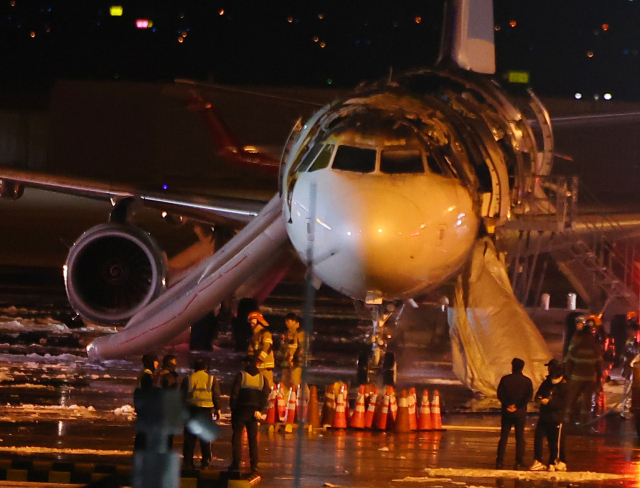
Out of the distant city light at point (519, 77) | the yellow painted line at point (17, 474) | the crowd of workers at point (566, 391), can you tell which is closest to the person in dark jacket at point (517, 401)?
the crowd of workers at point (566, 391)

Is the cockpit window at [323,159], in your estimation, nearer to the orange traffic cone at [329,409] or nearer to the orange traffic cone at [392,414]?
the orange traffic cone at [329,409]

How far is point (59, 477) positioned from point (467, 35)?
Answer: 13.1 metres

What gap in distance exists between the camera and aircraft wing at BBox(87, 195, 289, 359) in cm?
1563

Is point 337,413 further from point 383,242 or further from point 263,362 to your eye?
point 383,242

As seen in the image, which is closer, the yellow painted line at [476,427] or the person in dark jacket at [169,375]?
the person in dark jacket at [169,375]

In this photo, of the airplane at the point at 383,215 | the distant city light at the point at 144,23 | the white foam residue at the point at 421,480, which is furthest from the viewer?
the distant city light at the point at 144,23

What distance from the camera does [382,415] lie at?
1207 centimetres

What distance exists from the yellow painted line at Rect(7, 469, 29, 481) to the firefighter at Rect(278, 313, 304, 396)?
4469 mm

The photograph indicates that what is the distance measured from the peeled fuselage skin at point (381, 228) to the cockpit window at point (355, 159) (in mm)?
108

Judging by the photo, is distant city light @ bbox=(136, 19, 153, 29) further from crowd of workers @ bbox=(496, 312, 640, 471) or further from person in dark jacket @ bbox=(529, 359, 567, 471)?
person in dark jacket @ bbox=(529, 359, 567, 471)

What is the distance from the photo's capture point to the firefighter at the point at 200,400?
9062mm

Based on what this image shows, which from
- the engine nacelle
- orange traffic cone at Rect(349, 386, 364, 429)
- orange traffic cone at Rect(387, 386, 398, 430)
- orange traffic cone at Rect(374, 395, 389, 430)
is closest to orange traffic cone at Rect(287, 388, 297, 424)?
orange traffic cone at Rect(349, 386, 364, 429)

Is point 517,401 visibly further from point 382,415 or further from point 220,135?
point 220,135

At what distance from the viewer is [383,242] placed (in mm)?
11320
